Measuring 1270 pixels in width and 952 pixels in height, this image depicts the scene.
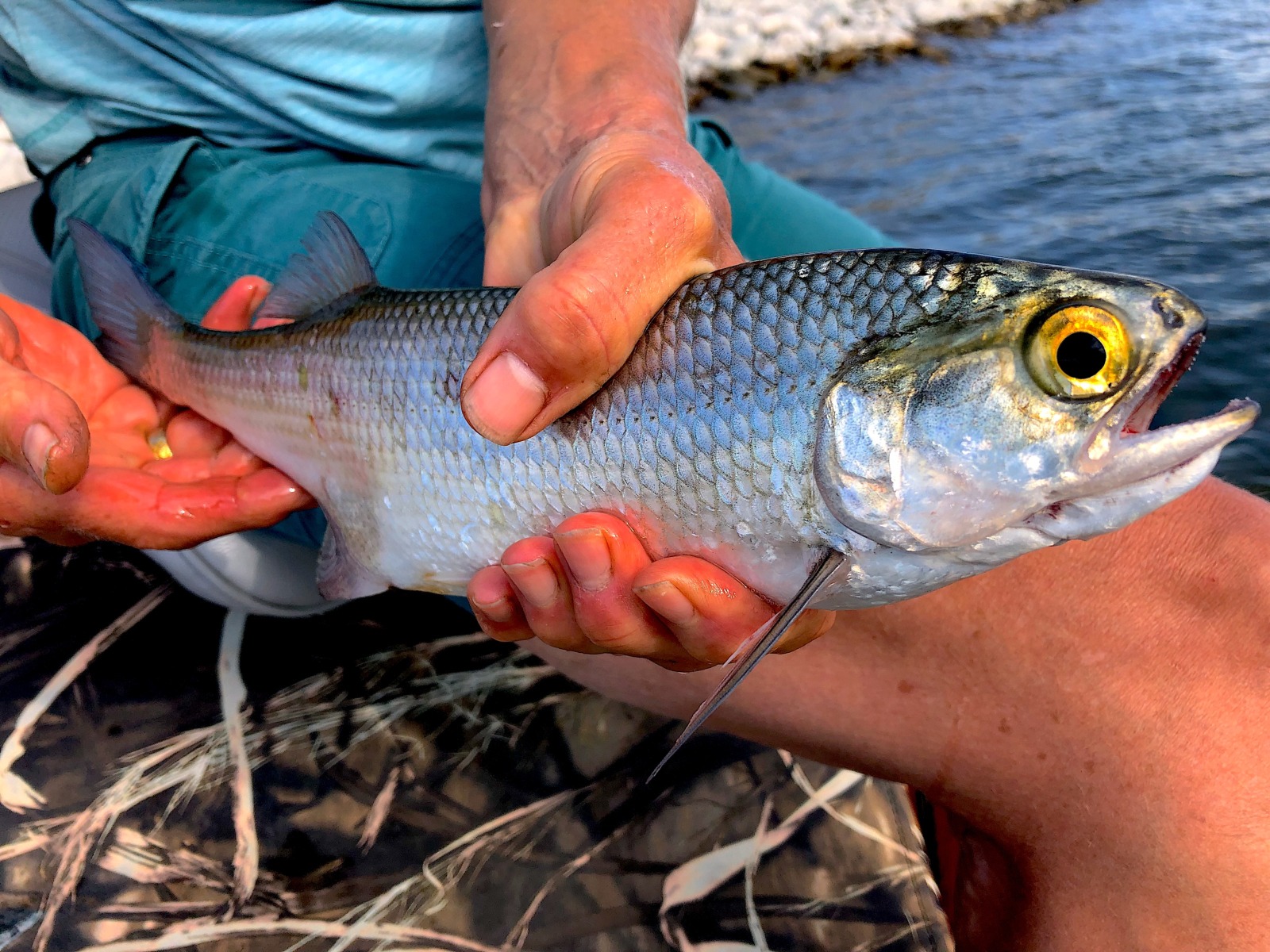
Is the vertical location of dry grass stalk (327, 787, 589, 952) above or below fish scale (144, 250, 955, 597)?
below

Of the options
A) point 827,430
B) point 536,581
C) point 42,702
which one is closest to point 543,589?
point 536,581

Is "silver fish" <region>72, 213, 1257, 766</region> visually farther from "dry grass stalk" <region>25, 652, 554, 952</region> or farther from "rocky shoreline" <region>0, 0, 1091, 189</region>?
"rocky shoreline" <region>0, 0, 1091, 189</region>

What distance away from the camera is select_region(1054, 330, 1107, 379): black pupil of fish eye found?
1.43 m

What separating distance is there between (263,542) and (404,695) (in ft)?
2.31

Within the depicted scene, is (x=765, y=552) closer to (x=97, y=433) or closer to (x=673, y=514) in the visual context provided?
(x=673, y=514)

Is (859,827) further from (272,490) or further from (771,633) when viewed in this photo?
(272,490)

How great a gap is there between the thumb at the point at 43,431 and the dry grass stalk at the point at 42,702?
93 cm

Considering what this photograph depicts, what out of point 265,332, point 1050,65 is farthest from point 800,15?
point 265,332

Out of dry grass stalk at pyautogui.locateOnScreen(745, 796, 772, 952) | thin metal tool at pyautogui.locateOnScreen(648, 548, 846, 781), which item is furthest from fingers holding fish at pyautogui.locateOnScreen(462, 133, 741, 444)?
dry grass stalk at pyautogui.locateOnScreen(745, 796, 772, 952)

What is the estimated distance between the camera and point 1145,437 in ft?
4.60

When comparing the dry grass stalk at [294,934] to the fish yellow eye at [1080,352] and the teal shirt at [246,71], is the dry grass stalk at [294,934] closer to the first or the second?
the fish yellow eye at [1080,352]

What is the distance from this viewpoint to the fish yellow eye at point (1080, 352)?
143 cm

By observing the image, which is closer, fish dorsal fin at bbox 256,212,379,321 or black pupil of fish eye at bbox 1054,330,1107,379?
black pupil of fish eye at bbox 1054,330,1107,379

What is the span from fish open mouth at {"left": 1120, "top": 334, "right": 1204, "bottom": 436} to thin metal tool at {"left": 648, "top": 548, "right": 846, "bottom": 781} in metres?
0.53
